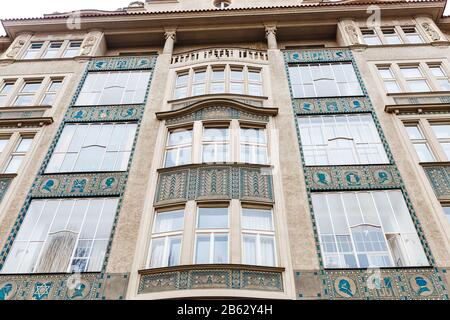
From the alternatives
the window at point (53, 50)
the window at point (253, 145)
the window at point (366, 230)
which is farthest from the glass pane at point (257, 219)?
the window at point (53, 50)

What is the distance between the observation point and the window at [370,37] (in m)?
18.7

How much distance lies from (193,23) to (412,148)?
12523 millimetres

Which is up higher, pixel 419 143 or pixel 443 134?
pixel 443 134

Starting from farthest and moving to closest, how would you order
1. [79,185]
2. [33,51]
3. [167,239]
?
1. [33,51]
2. [79,185]
3. [167,239]

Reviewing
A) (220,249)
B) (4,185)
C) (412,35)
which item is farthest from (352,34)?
(4,185)

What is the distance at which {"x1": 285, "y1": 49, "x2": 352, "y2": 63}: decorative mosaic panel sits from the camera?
1742 cm

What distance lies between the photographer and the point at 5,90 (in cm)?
1752

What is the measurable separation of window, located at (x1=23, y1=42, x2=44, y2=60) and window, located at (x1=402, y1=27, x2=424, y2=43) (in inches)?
704

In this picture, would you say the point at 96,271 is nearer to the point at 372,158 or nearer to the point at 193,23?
the point at 372,158

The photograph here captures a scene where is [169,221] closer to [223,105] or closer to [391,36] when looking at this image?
[223,105]

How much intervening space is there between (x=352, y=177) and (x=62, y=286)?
8.76 meters

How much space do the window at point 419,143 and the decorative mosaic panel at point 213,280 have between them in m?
6.70

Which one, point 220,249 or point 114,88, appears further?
point 114,88

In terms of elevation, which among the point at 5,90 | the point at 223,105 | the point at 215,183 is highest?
the point at 5,90
